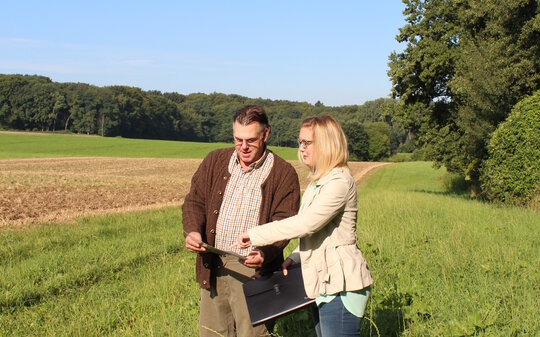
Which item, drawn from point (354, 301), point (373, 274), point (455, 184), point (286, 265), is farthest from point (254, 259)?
point (455, 184)

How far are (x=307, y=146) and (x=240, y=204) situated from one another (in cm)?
83

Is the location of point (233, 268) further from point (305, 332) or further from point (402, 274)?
point (402, 274)

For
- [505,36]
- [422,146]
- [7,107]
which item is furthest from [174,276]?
[7,107]

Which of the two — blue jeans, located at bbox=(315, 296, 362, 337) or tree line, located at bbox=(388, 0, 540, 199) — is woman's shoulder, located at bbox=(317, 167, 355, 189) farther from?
tree line, located at bbox=(388, 0, 540, 199)

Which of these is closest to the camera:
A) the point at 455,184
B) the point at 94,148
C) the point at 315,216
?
the point at 315,216

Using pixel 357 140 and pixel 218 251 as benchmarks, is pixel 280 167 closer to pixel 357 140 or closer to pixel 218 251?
pixel 218 251

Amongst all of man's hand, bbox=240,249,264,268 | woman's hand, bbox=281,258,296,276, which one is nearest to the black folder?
woman's hand, bbox=281,258,296,276

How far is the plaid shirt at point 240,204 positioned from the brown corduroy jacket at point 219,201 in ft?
0.12

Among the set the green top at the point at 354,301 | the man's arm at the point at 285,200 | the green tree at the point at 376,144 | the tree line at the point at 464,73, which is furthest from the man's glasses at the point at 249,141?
the green tree at the point at 376,144

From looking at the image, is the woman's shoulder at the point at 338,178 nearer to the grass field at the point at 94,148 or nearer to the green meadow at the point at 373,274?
the green meadow at the point at 373,274

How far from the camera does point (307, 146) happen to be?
3.12 meters

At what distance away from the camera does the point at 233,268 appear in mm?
3744

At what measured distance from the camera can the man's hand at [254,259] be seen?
3450 mm

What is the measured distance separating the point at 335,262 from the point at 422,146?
25.1 metres
